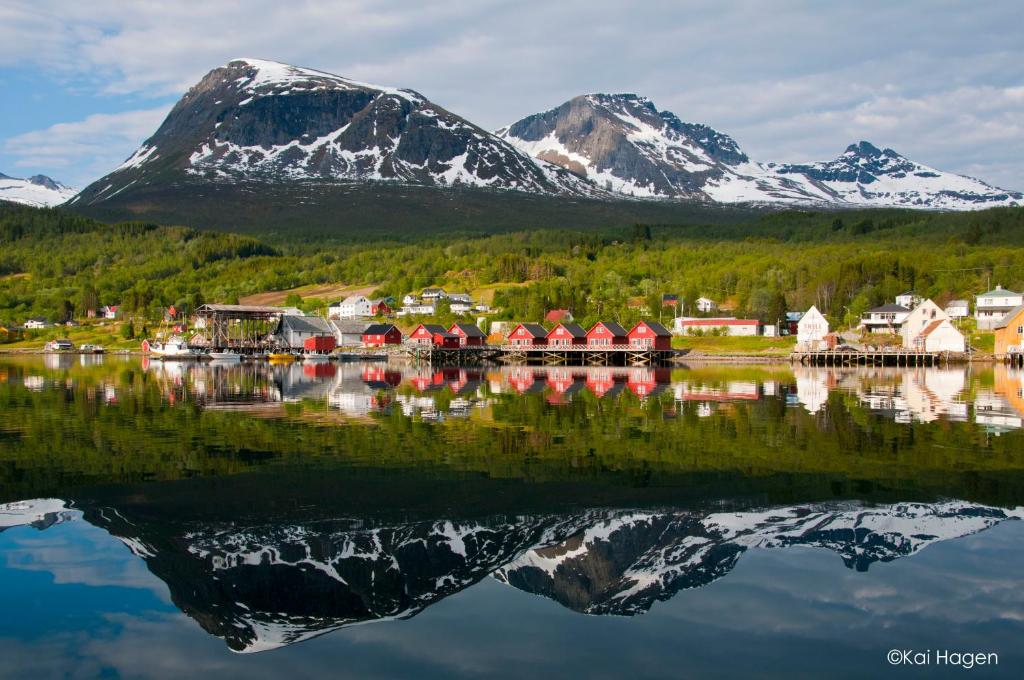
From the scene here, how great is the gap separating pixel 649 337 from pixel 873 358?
60.1ft

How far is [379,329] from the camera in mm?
96812

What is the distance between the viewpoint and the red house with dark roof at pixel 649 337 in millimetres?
80062

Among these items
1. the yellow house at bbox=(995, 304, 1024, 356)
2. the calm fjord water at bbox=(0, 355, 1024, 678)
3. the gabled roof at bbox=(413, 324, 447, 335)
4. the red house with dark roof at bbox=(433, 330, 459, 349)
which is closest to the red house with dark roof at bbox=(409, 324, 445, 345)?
the gabled roof at bbox=(413, 324, 447, 335)

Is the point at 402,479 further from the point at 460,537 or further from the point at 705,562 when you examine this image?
the point at 705,562

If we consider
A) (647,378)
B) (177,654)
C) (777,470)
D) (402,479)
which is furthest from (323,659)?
(647,378)

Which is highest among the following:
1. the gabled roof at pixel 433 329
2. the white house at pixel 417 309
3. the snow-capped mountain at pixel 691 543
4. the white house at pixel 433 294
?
the white house at pixel 433 294

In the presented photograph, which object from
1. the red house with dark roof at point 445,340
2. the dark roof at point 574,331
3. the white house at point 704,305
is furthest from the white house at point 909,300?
the red house with dark roof at point 445,340

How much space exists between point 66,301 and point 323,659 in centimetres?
13586

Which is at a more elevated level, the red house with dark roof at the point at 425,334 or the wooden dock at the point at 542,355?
the red house with dark roof at the point at 425,334

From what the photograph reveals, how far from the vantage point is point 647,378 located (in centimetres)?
5306

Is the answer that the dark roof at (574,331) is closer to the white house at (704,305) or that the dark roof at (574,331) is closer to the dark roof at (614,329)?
the dark roof at (614,329)

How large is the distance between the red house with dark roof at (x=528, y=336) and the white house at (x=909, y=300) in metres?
38.1

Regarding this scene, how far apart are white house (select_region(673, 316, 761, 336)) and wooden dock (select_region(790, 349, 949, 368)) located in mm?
16719

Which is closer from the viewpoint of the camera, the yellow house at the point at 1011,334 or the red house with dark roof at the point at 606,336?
the yellow house at the point at 1011,334
